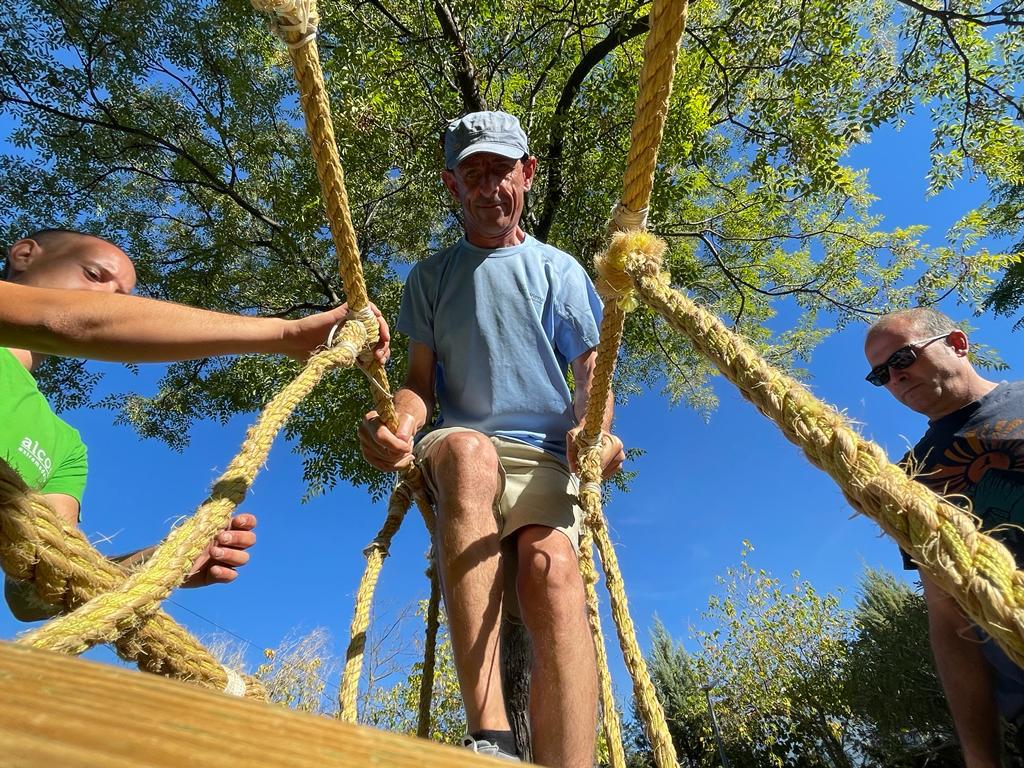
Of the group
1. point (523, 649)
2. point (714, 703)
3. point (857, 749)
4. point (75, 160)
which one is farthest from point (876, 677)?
point (75, 160)

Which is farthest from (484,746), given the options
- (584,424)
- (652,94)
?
(652,94)

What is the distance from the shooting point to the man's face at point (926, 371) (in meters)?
2.18

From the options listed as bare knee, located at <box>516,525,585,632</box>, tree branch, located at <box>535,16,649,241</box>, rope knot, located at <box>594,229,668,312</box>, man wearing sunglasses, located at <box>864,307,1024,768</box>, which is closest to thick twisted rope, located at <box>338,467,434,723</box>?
bare knee, located at <box>516,525,585,632</box>

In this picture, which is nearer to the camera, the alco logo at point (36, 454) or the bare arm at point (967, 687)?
the alco logo at point (36, 454)

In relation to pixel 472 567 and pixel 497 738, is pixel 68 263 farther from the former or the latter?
pixel 497 738

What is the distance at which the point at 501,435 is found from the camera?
1.75 meters

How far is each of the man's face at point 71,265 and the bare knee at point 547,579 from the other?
124 centimetres

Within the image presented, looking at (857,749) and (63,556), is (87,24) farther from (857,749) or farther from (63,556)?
(857,749)

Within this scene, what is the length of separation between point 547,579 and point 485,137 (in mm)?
1300

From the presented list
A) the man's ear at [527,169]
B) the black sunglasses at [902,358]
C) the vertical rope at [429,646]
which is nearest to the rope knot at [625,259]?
the man's ear at [527,169]

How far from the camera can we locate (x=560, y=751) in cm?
133

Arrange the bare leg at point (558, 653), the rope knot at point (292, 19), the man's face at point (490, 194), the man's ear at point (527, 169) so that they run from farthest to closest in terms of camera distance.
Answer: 1. the man's ear at point (527, 169)
2. the man's face at point (490, 194)
3. the bare leg at point (558, 653)
4. the rope knot at point (292, 19)

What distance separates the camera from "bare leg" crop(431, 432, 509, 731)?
1.27m

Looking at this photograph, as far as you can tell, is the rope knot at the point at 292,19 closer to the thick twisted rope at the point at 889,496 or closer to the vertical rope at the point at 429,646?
the thick twisted rope at the point at 889,496
